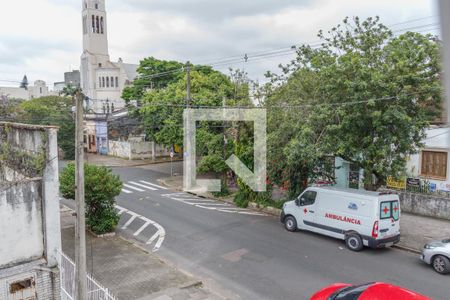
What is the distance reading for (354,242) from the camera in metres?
13.4

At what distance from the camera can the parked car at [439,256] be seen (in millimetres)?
11242

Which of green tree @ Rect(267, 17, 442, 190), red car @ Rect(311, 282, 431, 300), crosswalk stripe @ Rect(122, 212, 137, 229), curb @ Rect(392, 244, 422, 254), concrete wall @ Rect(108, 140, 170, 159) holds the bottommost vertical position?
curb @ Rect(392, 244, 422, 254)

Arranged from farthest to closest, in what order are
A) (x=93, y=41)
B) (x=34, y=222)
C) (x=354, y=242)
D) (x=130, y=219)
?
(x=93, y=41) → (x=130, y=219) → (x=354, y=242) → (x=34, y=222)

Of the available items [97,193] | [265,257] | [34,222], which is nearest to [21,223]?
[34,222]

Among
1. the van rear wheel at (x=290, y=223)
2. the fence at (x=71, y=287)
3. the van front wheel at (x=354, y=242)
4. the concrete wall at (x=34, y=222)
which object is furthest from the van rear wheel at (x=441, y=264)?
the concrete wall at (x=34, y=222)

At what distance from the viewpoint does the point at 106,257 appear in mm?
13141

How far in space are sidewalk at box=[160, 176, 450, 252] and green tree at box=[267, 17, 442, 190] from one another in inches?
95.9

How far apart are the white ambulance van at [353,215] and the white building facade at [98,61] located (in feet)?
157

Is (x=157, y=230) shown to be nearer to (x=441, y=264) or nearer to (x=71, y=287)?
(x=71, y=287)

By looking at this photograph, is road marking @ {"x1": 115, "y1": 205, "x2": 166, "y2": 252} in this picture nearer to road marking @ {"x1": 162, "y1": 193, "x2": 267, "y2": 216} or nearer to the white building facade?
road marking @ {"x1": 162, "y1": 193, "x2": 267, "y2": 216}

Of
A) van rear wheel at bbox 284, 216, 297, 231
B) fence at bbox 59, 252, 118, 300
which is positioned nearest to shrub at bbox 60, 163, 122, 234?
fence at bbox 59, 252, 118, 300

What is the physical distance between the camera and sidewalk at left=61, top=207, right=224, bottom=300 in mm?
10375

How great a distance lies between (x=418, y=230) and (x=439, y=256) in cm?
453

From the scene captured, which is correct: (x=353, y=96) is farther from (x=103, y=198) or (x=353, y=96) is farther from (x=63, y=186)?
(x=63, y=186)
